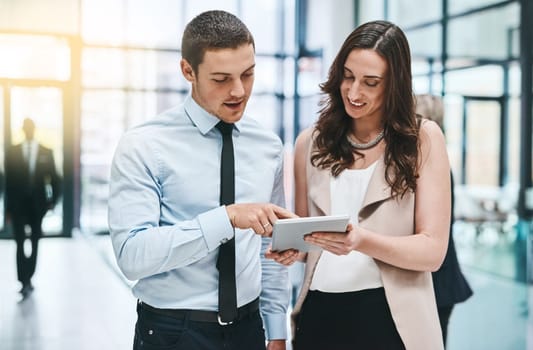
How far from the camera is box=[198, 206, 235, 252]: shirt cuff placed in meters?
1.47

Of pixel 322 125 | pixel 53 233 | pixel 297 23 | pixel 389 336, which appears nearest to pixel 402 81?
pixel 322 125

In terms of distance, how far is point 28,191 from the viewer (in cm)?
354

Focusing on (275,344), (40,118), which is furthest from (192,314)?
(40,118)

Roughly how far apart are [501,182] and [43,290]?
5071 millimetres

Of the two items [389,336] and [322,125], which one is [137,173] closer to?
[322,125]

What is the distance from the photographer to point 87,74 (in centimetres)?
388

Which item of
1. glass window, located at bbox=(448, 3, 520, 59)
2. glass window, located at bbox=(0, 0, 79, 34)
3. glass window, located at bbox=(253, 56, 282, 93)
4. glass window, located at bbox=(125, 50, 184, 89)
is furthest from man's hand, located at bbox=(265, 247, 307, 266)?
glass window, located at bbox=(253, 56, 282, 93)

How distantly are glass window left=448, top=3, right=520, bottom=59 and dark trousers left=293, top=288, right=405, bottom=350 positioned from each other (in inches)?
197

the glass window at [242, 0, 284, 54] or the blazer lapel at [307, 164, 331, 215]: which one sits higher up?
the glass window at [242, 0, 284, 54]

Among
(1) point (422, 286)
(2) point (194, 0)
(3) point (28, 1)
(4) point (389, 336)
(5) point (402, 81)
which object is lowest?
(4) point (389, 336)

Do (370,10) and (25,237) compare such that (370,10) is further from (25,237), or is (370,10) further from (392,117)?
(392,117)

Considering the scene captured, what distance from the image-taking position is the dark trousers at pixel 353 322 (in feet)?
5.78

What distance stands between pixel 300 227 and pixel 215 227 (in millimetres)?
192

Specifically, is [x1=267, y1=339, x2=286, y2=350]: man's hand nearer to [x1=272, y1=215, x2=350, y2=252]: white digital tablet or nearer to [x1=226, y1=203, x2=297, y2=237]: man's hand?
[x1=272, y1=215, x2=350, y2=252]: white digital tablet
